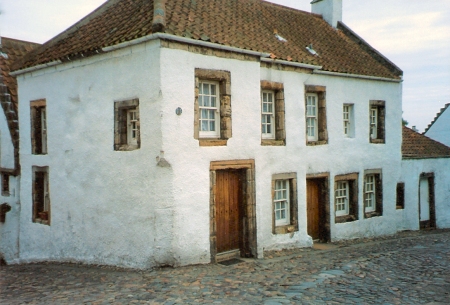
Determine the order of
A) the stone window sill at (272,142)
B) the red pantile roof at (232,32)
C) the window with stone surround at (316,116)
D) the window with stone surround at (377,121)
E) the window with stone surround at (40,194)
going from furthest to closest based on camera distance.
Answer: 1. the window with stone surround at (377,121)
2. the window with stone surround at (316,116)
3. the window with stone surround at (40,194)
4. the stone window sill at (272,142)
5. the red pantile roof at (232,32)

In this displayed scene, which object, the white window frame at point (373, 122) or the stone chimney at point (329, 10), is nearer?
the white window frame at point (373, 122)

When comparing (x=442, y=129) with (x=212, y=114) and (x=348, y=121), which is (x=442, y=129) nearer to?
(x=348, y=121)

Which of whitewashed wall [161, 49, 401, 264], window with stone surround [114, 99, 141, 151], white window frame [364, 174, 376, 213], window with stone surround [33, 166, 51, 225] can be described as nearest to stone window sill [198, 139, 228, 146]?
whitewashed wall [161, 49, 401, 264]

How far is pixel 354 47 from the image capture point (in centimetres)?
1862

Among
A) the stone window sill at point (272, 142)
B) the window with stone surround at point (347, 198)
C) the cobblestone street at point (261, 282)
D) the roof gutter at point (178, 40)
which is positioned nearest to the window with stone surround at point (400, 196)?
the window with stone surround at point (347, 198)

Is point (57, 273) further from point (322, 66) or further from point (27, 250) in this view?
point (322, 66)

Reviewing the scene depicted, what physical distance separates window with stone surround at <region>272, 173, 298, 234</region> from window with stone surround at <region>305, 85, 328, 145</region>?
6.57ft

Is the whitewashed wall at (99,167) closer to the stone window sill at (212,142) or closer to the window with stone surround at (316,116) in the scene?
the stone window sill at (212,142)

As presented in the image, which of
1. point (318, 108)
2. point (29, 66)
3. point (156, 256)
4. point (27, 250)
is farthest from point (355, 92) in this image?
point (27, 250)

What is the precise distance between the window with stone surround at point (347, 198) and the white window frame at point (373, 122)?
216 cm

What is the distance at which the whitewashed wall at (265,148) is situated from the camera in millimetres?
10391

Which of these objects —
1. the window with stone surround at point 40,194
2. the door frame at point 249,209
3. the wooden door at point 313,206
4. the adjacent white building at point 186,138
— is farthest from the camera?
the wooden door at point 313,206

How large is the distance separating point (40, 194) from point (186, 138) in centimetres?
640

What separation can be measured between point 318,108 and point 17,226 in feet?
35.9
